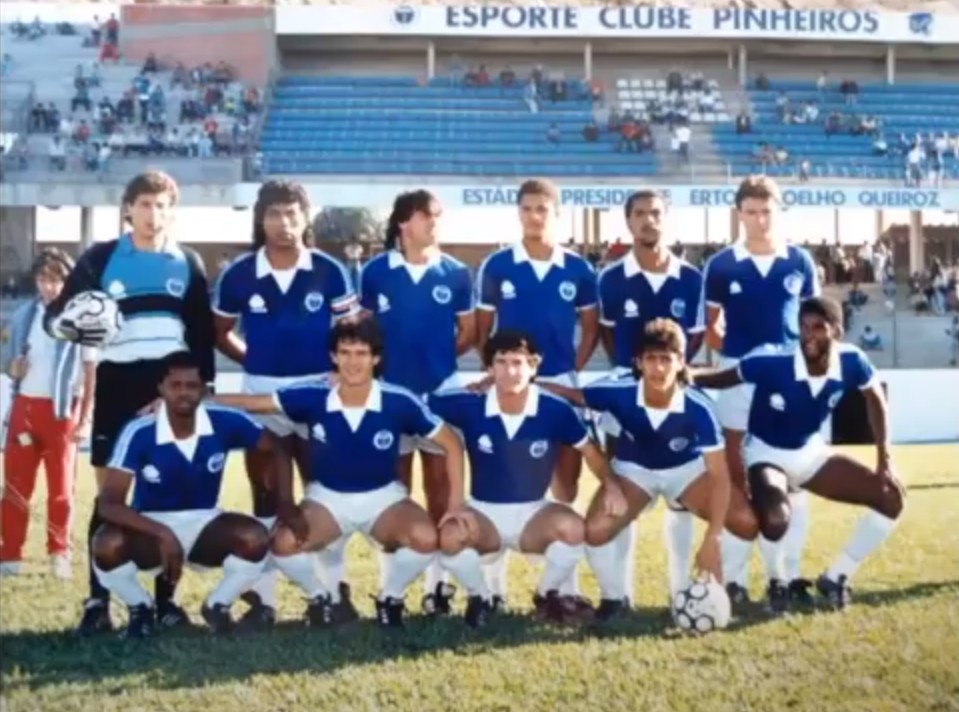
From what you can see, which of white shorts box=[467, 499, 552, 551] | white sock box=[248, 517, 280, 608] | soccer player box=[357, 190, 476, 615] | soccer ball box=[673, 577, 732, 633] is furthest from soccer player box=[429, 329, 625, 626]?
white sock box=[248, 517, 280, 608]

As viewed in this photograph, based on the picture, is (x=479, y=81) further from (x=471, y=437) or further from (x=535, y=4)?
(x=471, y=437)

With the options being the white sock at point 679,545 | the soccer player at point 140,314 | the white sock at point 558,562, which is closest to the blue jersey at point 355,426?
the soccer player at point 140,314

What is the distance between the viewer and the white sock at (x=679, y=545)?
314cm

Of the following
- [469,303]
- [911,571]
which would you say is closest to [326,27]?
[469,303]

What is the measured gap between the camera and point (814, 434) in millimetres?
3182

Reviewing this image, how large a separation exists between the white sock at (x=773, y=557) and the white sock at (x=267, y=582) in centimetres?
104

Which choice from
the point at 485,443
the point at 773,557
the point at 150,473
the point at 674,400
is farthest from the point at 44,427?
the point at 773,557

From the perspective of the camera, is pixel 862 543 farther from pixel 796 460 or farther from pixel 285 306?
pixel 285 306

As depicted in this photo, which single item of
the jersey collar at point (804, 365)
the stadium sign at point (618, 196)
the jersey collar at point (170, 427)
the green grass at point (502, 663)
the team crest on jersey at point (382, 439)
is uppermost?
the stadium sign at point (618, 196)

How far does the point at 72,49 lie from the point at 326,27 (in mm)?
472

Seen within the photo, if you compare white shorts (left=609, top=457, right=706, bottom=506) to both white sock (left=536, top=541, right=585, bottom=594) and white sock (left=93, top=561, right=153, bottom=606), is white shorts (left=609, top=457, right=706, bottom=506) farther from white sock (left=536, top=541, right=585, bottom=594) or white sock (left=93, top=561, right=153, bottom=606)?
white sock (left=93, top=561, right=153, bottom=606)

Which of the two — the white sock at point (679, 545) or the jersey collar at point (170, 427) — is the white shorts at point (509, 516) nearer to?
the white sock at point (679, 545)

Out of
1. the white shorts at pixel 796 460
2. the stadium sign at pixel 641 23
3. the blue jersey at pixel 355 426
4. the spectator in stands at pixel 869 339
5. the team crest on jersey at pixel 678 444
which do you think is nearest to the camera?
the stadium sign at pixel 641 23

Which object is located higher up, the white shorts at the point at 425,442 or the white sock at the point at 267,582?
the white shorts at the point at 425,442
